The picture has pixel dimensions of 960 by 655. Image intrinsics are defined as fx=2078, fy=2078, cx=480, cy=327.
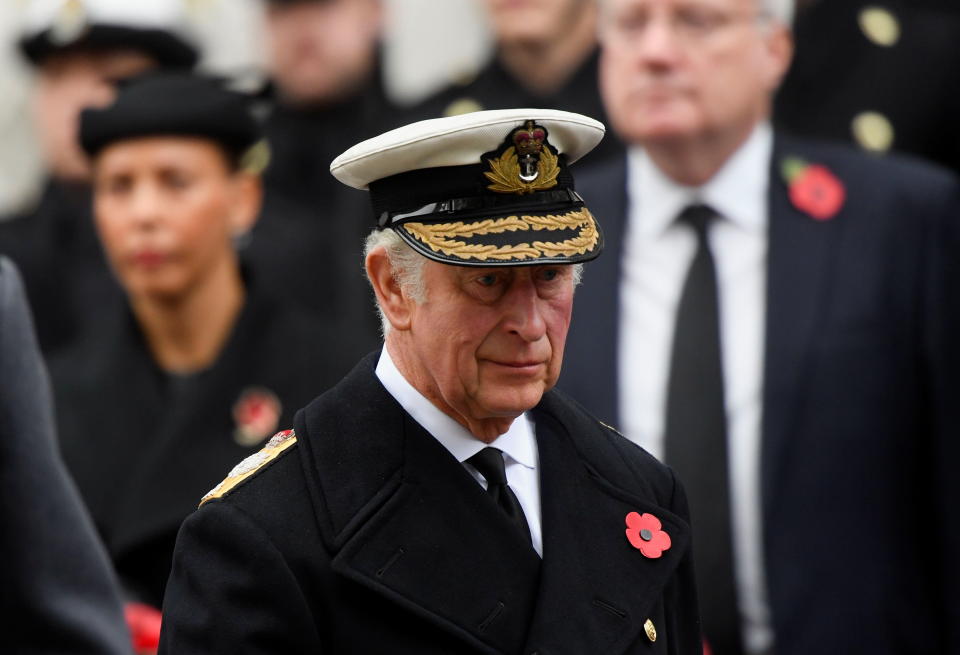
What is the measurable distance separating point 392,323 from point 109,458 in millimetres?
2771

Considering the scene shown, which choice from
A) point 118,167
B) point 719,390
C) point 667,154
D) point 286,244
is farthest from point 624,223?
point 286,244

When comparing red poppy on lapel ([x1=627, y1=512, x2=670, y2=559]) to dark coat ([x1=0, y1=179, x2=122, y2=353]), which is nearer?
red poppy on lapel ([x1=627, y1=512, x2=670, y2=559])

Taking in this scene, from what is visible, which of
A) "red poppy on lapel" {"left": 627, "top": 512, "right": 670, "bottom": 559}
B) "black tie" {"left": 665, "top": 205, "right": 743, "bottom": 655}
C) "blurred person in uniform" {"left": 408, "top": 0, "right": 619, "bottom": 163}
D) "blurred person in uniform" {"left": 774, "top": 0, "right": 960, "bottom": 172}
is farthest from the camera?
"blurred person in uniform" {"left": 408, "top": 0, "right": 619, "bottom": 163}

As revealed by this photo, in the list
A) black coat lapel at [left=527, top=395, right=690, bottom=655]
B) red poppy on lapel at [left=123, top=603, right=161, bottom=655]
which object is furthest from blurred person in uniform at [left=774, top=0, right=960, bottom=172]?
black coat lapel at [left=527, top=395, right=690, bottom=655]

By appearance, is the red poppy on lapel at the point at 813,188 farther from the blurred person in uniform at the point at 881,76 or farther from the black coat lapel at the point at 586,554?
the black coat lapel at the point at 586,554

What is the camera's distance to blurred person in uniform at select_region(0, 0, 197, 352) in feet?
26.0

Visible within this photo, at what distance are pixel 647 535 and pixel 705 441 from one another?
6.07 feet

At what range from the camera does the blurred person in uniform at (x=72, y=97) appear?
7938 mm

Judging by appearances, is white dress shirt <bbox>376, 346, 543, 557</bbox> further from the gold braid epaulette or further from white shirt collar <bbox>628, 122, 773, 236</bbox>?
white shirt collar <bbox>628, 122, 773, 236</bbox>

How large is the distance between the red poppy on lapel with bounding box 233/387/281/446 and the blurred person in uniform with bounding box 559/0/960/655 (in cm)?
99

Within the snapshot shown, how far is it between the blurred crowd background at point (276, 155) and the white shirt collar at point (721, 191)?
0.30 feet

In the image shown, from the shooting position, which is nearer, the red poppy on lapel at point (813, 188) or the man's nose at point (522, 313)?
the man's nose at point (522, 313)

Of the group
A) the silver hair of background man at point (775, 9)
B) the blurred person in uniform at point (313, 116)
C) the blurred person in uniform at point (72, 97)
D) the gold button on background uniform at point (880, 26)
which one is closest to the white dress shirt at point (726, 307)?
the silver hair of background man at point (775, 9)

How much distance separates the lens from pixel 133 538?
5.98m
